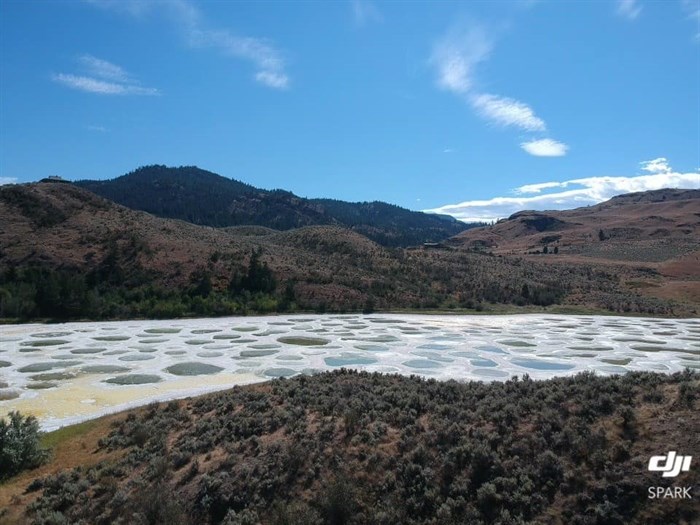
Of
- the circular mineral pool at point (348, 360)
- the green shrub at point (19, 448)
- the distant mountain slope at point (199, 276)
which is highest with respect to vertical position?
the distant mountain slope at point (199, 276)

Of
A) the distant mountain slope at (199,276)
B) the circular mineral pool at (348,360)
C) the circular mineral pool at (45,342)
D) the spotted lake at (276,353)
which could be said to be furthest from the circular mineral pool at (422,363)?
the distant mountain slope at (199,276)

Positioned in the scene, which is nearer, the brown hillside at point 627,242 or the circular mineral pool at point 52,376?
the circular mineral pool at point 52,376

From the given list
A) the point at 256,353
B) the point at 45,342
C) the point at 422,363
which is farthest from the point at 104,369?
the point at 422,363

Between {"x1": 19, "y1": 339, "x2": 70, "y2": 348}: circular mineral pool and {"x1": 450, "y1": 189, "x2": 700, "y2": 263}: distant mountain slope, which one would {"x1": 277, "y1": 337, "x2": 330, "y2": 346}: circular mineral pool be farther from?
{"x1": 450, "y1": 189, "x2": 700, "y2": 263}: distant mountain slope

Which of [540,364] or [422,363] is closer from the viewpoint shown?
[540,364]

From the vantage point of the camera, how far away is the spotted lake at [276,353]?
21.9m

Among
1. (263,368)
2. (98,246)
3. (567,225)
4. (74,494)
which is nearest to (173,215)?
(98,246)

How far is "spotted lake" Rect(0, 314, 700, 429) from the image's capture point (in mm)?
21875

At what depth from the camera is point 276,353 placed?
29.4m

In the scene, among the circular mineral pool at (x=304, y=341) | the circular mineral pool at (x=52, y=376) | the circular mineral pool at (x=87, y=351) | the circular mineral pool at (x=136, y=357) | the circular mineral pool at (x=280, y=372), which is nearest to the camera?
the circular mineral pool at (x=52, y=376)

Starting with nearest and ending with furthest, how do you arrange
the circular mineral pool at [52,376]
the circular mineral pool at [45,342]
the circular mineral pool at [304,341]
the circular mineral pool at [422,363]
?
1. the circular mineral pool at [52,376]
2. the circular mineral pool at [422,363]
3. the circular mineral pool at [45,342]
4. the circular mineral pool at [304,341]

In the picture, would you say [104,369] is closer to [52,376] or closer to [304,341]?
[52,376]

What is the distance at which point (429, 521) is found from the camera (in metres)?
9.84

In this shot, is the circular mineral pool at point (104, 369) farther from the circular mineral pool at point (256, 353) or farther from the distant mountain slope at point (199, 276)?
the distant mountain slope at point (199, 276)
